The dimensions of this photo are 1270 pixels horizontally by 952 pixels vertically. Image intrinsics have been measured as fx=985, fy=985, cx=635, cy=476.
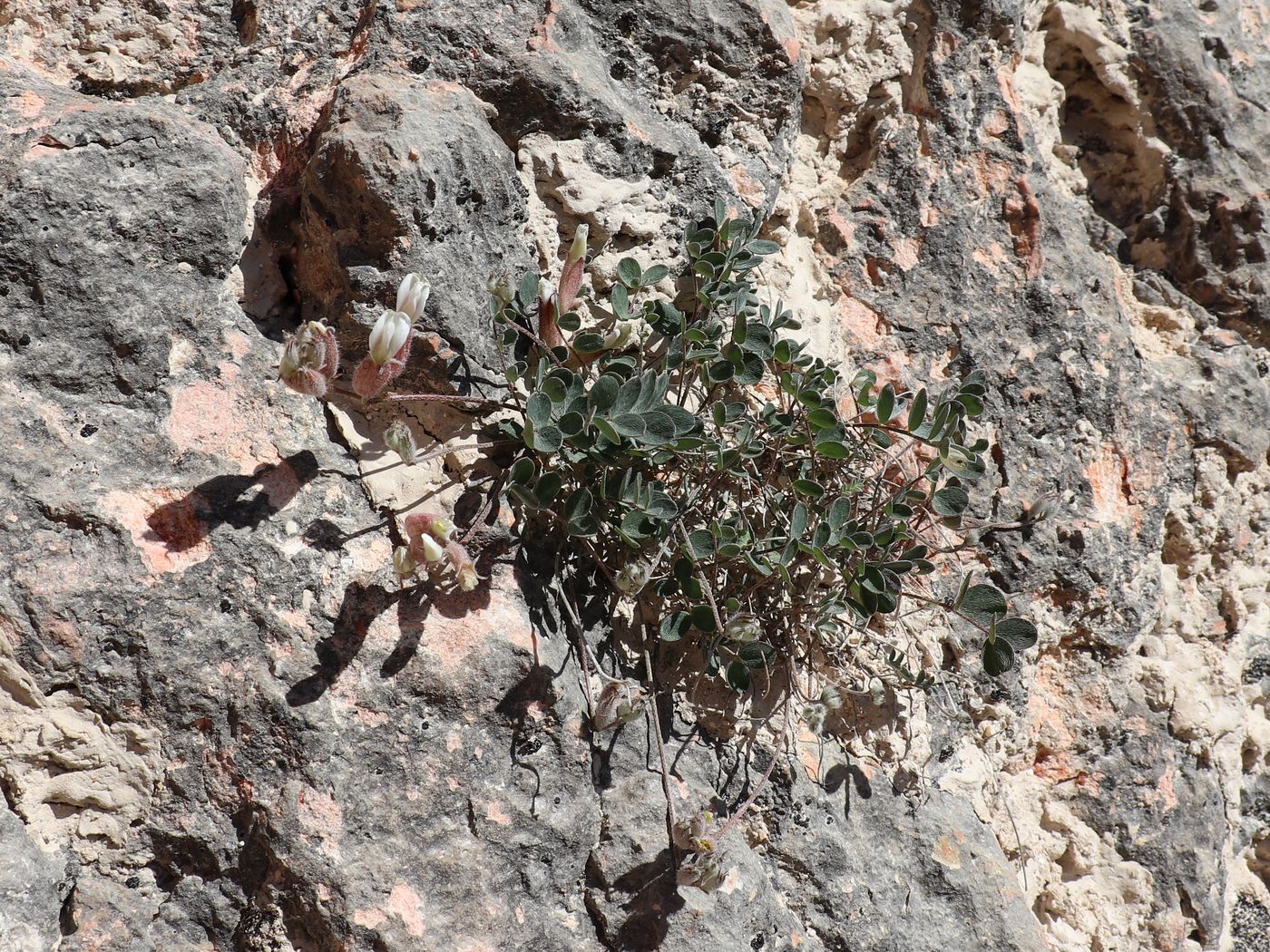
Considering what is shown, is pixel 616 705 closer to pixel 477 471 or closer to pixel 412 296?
pixel 477 471

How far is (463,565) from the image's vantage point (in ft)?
5.33

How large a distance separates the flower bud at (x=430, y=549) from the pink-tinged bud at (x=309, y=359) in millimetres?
312

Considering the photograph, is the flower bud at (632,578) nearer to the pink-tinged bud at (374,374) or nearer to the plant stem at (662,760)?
the plant stem at (662,760)

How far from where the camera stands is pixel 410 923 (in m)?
1.49

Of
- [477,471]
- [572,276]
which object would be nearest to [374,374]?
[477,471]

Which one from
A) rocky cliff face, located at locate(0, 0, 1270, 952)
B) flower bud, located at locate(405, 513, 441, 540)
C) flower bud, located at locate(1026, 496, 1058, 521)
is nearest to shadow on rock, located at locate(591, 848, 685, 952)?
rocky cliff face, located at locate(0, 0, 1270, 952)

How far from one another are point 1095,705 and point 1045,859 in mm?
370

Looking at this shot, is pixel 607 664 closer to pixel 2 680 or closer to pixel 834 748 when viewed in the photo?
pixel 834 748

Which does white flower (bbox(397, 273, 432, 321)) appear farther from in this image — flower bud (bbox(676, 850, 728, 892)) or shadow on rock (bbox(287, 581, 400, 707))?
flower bud (bbox(676, 850, 728, 892))

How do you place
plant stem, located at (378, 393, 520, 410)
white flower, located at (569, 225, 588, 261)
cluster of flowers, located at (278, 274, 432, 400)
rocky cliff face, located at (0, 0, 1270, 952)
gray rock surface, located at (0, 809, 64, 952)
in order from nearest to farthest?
gray rock surface, located at (0, 809, 64, 952), rocky cliff face, located at (0, 0, 1270, 952), cluster of flowers, located at (278, 274, 432, 400), plant stem, located at (378, 393, 520, 410), white flower, located at (569, 225, 588, 261)

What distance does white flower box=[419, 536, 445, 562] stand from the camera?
158cm

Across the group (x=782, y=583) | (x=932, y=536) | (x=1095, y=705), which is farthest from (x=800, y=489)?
(x=1095, y=705)

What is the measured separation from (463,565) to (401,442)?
23 cm


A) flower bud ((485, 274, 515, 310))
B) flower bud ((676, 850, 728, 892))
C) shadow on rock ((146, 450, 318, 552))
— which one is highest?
flower bud ((485, 274, 515, 310))
